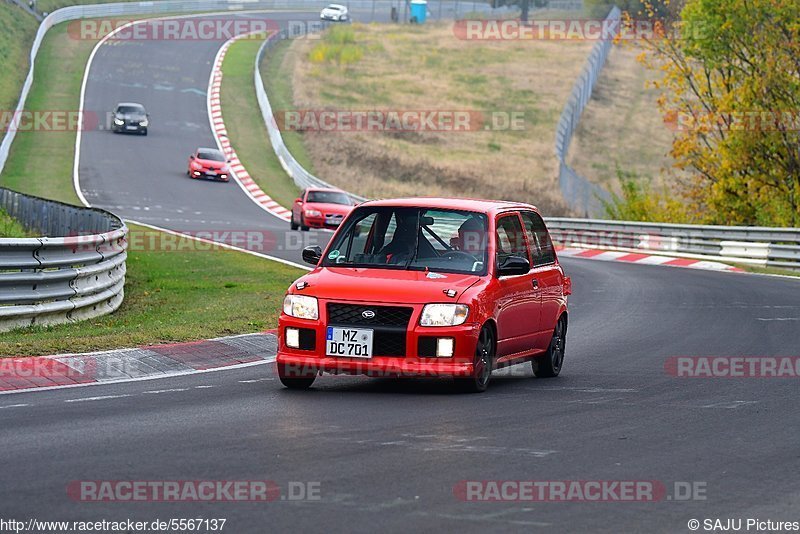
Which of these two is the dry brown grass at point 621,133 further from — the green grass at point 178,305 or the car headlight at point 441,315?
the car headlight at point 441,315

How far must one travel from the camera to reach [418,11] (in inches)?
4163

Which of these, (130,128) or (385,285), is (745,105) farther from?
(130,128)

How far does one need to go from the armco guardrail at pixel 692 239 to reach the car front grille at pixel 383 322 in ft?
72.0

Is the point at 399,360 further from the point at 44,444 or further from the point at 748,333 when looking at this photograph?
the point at 748,333

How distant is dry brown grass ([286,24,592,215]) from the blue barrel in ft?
6.79

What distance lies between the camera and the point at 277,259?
2777 centimetres

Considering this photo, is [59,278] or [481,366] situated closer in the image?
[481,366]

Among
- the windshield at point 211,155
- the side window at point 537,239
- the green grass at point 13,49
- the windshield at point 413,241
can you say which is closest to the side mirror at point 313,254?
the windshield at point 413,241

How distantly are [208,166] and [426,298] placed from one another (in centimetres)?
4134

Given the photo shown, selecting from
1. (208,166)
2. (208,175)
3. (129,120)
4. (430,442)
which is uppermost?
(430,442)

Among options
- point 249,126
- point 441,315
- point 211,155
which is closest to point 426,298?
point 441,315

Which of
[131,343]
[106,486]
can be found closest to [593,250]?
[131,343]

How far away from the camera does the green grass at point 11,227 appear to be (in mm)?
24219

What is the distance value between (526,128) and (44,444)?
64.5 m
